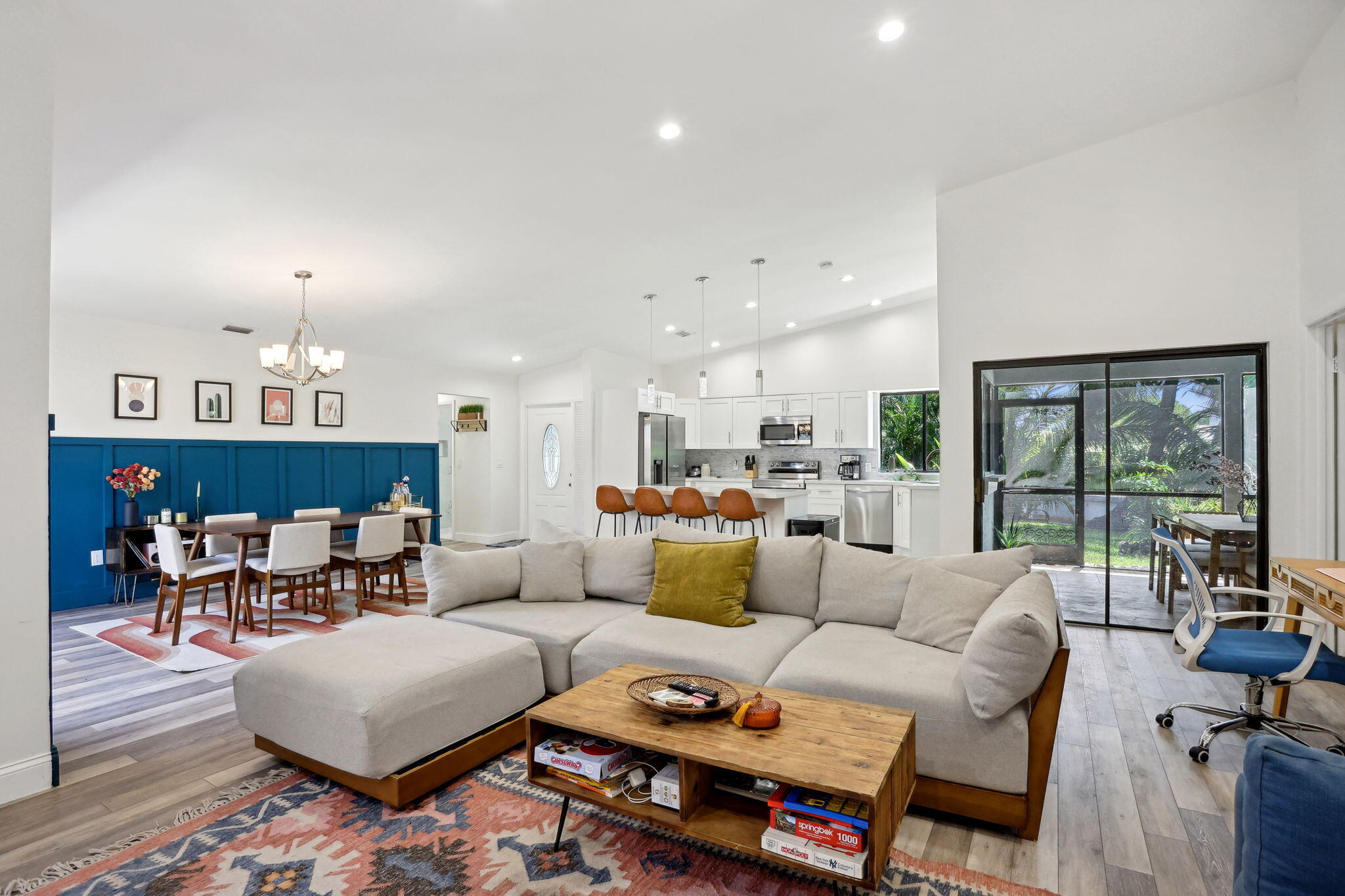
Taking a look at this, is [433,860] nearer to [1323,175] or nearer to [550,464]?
[1323,175]

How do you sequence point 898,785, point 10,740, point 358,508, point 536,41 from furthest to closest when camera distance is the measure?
1. point 358,508
2. point 536,41
3. point 10,740
4. point 898,785

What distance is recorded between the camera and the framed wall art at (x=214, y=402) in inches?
236

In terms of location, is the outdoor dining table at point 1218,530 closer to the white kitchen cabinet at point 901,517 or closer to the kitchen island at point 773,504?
the kitchen island at point 773,504

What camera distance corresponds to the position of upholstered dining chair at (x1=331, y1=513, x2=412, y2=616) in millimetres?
4973

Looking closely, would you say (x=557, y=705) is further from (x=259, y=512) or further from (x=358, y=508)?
(x=358, y=508)

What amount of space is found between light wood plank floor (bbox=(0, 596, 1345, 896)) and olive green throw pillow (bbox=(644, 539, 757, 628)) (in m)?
1.19

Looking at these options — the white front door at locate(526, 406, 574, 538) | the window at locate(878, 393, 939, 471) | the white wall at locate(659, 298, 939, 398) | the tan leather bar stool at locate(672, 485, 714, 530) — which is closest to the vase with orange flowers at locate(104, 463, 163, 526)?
the white front door at locate(526, 406, 574, 538)

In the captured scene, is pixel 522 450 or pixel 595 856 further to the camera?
pixel 522 450

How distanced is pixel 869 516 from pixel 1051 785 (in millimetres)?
5402

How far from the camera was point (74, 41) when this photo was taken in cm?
240

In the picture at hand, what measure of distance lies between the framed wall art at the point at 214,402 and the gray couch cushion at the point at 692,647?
5161 millimetres

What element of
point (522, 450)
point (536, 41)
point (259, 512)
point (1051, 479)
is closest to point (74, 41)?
point (536, 41)

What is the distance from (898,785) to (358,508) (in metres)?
6.97

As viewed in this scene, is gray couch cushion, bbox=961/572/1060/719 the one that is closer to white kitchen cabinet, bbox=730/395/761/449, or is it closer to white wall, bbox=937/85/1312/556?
white wall, bbox=937/85/1312/556
